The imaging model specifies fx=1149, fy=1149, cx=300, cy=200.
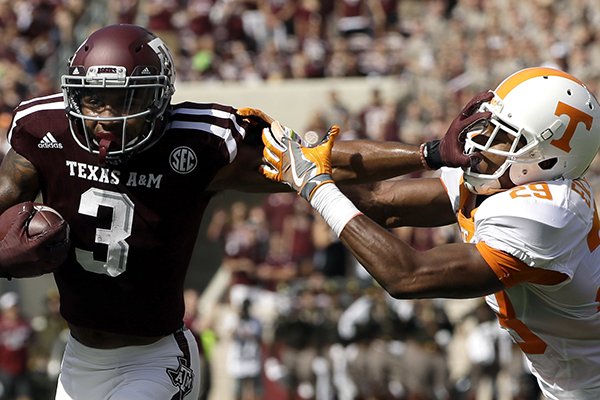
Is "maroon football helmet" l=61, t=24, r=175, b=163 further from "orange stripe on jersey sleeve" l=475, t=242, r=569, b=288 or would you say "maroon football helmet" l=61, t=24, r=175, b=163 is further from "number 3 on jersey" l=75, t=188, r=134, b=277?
"orange stripe on jersey sleeve" l=475, t=242, r=569, b=288

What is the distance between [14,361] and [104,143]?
759 cm

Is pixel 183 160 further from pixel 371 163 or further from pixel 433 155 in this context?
pixel 433 155

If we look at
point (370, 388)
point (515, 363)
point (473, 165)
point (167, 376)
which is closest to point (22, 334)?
point (370, 388)

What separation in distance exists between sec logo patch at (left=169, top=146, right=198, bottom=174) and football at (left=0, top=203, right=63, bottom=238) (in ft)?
1.54

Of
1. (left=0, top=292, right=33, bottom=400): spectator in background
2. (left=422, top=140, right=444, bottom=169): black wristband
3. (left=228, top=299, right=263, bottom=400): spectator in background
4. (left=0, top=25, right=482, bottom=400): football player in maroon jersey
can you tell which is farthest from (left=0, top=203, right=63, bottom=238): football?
(left=0, top=292, right=33, bottom=400): spectator in background

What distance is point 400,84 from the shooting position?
530 inches

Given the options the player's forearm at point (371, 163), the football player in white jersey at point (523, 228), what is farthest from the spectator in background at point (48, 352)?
the football player in white jersey at point (523, 228)

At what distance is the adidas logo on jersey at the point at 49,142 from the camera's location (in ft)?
A: 14.3

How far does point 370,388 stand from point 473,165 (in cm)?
648

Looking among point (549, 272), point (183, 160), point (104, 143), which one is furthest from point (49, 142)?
point (549, 272)

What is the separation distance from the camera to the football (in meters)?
4.16

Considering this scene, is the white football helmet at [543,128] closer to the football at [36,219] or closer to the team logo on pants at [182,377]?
the team logo on pants at [182,377]

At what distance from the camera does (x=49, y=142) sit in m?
4.36

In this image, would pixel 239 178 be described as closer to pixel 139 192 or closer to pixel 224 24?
pixel 139 192
